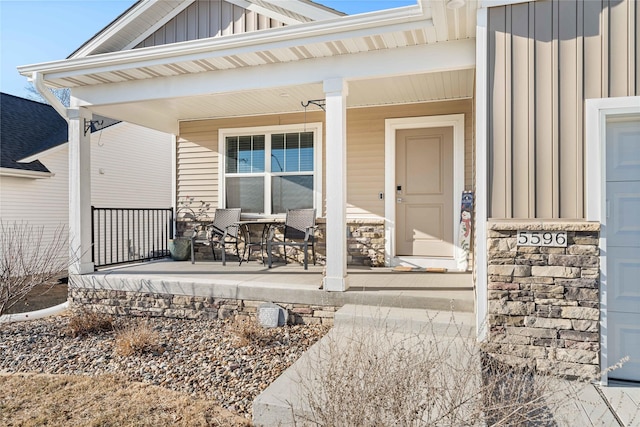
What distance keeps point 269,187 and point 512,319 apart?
421cm

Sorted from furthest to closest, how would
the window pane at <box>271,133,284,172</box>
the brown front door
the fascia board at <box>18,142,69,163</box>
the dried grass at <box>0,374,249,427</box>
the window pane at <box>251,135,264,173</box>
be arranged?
the fascia board at <box>18,142,69,163</box> → the window pane at <box>251,135,264,173</box> → the window pane at <box>271,133,284,172</box> → the brown front door → the dried grass at <box>0,374,249,427</box>

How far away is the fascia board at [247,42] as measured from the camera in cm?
358

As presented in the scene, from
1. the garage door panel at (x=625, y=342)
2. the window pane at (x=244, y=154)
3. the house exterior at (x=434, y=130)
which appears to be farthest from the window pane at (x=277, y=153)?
the garage door panel at (x=625, y=342)

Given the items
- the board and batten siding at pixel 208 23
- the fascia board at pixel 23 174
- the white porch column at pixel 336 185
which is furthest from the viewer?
the fascia board at pixel 23 174

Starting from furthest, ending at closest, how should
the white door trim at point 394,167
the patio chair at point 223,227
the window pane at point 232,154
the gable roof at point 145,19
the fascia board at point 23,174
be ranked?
the fascia board at point 23,174 < the window pane at point 232,154 < the patio chair at point 223,227 < the white door trim at point 394,167 < the gable roof at point 145,19

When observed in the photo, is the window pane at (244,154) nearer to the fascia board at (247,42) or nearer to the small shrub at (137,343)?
the fascia board at (247,42)

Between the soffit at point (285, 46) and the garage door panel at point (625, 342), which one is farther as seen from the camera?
the soffit at point (285, 46)

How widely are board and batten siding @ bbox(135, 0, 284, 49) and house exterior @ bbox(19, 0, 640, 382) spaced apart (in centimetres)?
2

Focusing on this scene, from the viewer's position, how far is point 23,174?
820 centimetres

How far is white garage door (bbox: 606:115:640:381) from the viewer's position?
3.02m

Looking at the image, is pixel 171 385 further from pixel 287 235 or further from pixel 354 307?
pixel 287 235

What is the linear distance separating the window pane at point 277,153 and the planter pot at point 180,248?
5.91ft

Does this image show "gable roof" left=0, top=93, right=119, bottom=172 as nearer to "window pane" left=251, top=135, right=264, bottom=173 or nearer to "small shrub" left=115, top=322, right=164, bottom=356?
"window pane" left=251, top=135, right=264, bottom=173

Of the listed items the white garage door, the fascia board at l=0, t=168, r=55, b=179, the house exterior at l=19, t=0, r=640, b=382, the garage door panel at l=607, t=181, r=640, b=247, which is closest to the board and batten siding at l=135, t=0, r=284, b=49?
the house exterior at l=19, t=0, r=640, b=382
